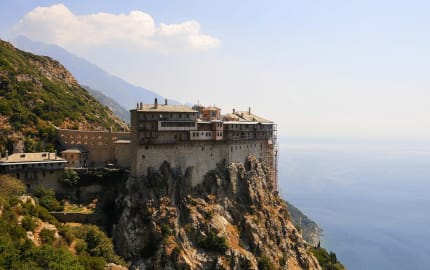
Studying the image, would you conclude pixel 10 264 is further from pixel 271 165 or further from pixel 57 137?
pixel 271 165

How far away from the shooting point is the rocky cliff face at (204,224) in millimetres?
52938

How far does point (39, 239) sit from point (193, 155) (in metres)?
23.1

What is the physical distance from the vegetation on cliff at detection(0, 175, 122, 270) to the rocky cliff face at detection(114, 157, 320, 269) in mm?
4111

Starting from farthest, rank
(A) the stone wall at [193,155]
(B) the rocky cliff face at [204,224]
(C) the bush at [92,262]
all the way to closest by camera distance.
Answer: (A) the stone wall at [193,155] → (B) the rocky cliff face at [204,224] → (C) the bush at [92,262]

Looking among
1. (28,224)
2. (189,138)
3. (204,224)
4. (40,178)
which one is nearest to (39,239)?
(28,224)

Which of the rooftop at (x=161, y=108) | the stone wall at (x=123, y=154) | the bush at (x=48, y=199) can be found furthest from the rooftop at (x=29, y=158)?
the rooftop at (x=161, y=108)

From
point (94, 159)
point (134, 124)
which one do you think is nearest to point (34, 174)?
point (94, 159)

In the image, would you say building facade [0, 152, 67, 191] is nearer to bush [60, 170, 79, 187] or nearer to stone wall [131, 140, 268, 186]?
bush [60, 170, 79, 187]

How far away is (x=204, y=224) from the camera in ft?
189

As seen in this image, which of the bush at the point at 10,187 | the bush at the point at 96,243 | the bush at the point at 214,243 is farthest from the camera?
the bush at the point at 214,243

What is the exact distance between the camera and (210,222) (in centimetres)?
5825

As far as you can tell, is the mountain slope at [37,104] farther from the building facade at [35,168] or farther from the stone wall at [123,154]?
the stone wall at [123,154]

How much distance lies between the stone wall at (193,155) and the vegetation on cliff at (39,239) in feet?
34.2

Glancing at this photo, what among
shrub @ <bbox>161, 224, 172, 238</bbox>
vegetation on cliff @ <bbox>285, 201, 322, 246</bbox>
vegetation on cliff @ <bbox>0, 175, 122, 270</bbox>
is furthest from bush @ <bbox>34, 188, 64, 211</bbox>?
vegetation on cliff @ <bbox>285, 201, 322, 246</bbox>
